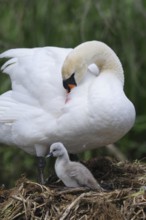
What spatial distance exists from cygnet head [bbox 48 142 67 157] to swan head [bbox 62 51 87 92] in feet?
1.85

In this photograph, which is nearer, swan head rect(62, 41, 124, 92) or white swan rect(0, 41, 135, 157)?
white swan rect(0, 41, 135, 157)

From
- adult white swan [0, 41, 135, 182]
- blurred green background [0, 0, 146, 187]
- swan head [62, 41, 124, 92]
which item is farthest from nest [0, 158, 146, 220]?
blurred green background [0, 0, 146, 187]

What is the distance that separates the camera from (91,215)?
10.1 metres

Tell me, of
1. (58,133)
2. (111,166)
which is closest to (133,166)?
(111,166)

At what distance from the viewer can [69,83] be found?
11.1 metres

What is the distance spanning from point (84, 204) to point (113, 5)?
3393 mm

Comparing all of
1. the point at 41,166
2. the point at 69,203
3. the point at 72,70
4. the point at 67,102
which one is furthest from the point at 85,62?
the point at 69,203

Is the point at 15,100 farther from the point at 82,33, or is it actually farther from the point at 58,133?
the point at 82,33

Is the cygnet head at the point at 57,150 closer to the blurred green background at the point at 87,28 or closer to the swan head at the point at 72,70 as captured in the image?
the swan head at the point at 72,70

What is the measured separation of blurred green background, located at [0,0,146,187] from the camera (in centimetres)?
1322

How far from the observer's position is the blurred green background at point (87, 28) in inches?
520

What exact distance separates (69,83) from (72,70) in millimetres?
120

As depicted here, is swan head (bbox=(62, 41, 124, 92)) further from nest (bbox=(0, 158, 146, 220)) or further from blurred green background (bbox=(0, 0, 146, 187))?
blurred green background (bbox=(0, 0, 146, 187))

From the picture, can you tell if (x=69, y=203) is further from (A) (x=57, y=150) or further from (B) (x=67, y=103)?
(B) (x=67, y=103)
